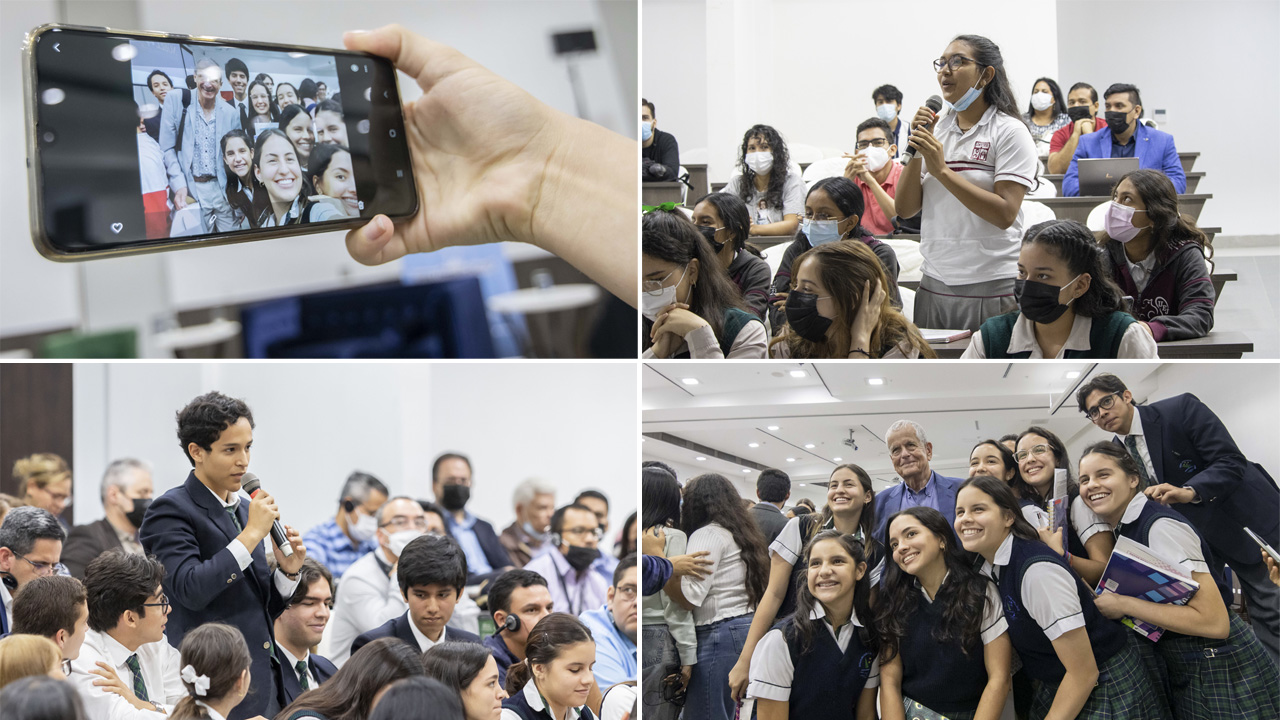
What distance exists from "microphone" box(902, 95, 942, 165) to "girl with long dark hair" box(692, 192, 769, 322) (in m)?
0.17

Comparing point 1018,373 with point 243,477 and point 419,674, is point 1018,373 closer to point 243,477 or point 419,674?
point 419,674

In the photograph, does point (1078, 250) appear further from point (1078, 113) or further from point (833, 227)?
point (833, 227)

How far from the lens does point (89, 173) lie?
2.39ft

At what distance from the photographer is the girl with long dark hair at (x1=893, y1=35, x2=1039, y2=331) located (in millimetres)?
737

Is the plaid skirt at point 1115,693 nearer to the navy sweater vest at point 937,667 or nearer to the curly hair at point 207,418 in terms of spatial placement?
the navy sweater vest at point 937,667

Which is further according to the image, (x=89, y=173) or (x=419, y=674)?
(x=419, y=674)

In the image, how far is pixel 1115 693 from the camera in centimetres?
84

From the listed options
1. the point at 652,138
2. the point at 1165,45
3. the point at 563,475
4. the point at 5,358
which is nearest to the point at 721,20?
the point at 652,138

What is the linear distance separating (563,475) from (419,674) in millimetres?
302

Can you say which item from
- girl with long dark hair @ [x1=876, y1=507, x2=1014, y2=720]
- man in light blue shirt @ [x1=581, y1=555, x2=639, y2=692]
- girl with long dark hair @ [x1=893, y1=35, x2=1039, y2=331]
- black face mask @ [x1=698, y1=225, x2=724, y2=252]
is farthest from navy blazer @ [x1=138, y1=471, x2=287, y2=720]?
girl with long dark hair @ [x1=893, y1=35, x2=1039, y2=331]

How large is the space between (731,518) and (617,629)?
0.21 m

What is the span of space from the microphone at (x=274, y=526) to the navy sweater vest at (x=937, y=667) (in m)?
0.78

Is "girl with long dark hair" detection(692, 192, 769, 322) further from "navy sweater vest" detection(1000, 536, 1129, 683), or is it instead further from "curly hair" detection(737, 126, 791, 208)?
"navy sweater vest" detection(1000, 536, 1129, 683)

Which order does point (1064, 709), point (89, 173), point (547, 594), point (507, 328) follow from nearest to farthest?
point (89, 173) < point (1064, 709) < point (547, 594) < point (507, 328)
